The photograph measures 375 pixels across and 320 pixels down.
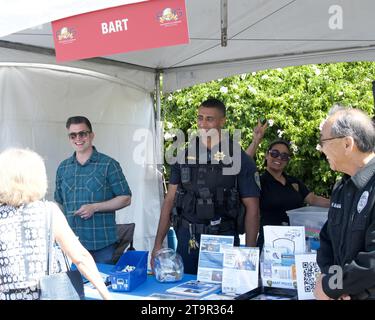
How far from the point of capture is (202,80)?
4613mm

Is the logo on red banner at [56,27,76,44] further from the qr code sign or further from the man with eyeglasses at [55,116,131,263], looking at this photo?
the qr code sign

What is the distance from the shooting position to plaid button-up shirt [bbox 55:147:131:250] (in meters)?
3.14

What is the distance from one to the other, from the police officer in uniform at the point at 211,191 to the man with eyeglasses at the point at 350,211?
93cm

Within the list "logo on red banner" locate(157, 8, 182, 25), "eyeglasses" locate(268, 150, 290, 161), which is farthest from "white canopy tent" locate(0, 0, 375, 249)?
"eyeglasses" locate(268, 150, 290, 161)

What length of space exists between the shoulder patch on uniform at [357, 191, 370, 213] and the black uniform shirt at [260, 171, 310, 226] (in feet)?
5.71

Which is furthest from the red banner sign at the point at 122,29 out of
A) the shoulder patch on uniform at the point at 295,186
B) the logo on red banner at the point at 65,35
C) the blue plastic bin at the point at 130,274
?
the shoulder patch on uniform at the point at 295,186

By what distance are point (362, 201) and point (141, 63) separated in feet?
10.7

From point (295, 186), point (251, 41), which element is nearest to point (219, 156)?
point (295, 186)

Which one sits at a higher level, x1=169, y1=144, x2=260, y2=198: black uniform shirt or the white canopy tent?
the white canopy tent

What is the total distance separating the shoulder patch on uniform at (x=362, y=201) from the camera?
64.9 inches

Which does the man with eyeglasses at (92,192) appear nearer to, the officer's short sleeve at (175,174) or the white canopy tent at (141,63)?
the officer's short sleeve at (175,174)

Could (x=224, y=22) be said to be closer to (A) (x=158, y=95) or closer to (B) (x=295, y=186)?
(B) (x=295, y=186)
